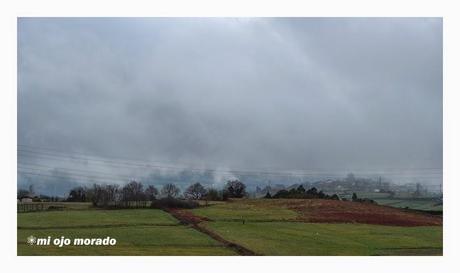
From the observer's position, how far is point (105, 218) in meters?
17.5

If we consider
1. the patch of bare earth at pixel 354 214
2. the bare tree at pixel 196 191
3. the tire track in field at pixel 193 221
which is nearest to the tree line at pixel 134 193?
the bare tree at pixel 196 191

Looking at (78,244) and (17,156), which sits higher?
(17,156)

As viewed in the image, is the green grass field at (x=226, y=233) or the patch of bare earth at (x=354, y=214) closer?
the green grass field at (x=226, y=233)

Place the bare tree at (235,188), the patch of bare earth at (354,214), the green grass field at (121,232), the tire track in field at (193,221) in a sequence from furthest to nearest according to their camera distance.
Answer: the patch of bare earth at (354,214) → the bare tree at (235,188) → the tire track in field at (193,221) → the green grass field at (121,232)

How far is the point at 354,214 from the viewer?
17.9 meters

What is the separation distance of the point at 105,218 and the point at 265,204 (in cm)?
373

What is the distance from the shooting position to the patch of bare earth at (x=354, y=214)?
17719mm

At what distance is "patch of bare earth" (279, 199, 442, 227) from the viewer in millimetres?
17719

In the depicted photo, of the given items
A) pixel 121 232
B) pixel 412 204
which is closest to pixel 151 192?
pixel 121 232

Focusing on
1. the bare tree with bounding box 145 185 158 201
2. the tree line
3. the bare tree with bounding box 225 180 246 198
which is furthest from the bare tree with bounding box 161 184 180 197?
the bare tree with bounding box 225 180 246 198

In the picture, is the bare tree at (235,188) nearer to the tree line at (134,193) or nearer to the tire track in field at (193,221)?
the tree line at (134,193)
